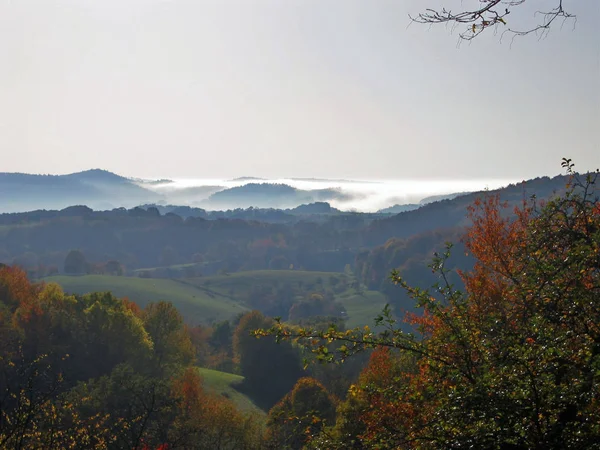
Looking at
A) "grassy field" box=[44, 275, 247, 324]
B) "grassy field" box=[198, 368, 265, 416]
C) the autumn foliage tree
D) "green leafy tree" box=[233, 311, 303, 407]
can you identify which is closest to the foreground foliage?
"grassy field" box=[198, 368, 265, 416]

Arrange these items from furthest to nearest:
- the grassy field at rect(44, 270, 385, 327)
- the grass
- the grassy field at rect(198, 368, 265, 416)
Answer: the grassy field at rect(44, 270, 385, 327) < the grass < the grassy field at rect(198, 368, 265, 416)

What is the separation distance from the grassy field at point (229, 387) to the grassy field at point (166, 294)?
2947 inches

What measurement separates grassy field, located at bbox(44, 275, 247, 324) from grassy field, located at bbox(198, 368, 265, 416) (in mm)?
74864

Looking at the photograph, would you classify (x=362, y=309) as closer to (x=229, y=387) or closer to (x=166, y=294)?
(x=166, y=294)

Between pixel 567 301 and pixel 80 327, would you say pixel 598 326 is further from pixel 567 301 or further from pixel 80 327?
pixel 80 327

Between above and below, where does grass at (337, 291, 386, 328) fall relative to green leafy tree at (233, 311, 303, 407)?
below

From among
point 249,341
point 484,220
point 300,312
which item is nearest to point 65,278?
point 300,312

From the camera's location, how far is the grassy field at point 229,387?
68875mm

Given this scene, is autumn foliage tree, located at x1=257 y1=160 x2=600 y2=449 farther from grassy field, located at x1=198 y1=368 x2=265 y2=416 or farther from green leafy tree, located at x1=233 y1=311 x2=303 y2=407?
green leafy tree, located at x1=233 y1=311 x2=303 y2=407

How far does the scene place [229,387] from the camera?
75.4m

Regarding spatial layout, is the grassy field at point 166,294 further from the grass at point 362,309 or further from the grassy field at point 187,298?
the grass at point 362,309

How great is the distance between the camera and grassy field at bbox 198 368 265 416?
68.9 meters

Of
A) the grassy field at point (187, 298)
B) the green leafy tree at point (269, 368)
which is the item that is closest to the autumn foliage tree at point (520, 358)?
the green leafy tree at point (269, 368)

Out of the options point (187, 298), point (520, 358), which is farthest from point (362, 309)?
point (520, 358)
